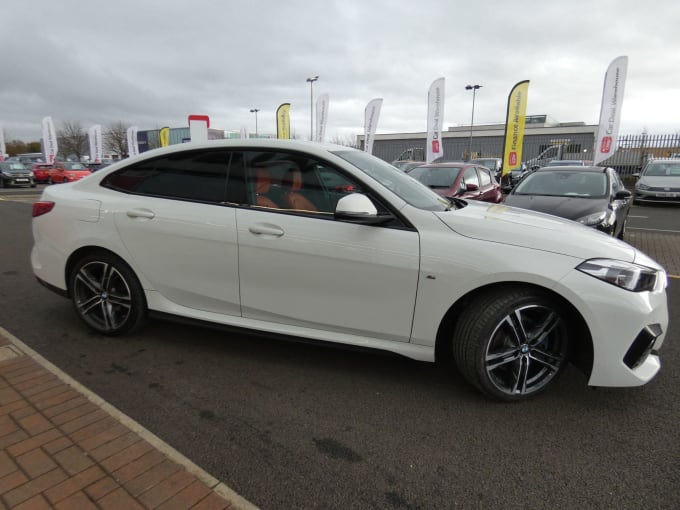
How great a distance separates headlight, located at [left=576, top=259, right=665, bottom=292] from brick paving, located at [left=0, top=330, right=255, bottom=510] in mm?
2164

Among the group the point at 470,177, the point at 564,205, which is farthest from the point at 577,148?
the point at 564,205

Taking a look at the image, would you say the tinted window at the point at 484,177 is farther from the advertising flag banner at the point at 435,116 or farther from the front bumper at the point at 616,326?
the advertising flag banner at the point at 435,116

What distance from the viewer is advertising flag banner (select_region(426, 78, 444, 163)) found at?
2545cm

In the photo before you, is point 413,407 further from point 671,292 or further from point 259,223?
point 671,292

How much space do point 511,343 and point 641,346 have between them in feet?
2.31

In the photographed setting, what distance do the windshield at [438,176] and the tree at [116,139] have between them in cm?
7814

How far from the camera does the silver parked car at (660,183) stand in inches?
577

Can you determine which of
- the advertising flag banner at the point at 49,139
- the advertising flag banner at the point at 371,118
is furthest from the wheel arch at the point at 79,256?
the advertising flag banner at the point at 49,139

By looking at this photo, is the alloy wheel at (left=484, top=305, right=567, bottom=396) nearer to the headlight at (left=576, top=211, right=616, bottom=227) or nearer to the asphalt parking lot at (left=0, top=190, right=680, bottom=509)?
the asphalt parking lot at (left=0, top=190, right=680, bottom=509)

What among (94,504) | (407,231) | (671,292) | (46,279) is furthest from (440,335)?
(671,292)

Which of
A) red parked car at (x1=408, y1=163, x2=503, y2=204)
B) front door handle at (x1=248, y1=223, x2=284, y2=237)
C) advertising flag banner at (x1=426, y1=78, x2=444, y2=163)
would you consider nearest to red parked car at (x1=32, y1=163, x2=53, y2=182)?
advertising flag banner at (x1=426, y1=78, x2=444, y2=163)

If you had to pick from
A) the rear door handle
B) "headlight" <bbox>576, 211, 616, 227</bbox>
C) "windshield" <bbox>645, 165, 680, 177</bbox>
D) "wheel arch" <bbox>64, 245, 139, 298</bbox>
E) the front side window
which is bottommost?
"wheel arch" <bbox>64, 245, 139, 298</bbox>

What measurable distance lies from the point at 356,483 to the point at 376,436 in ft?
1.23

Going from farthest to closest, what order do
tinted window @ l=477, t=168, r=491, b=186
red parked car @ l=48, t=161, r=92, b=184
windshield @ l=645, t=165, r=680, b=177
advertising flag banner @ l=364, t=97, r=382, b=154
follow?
advertising flag banner @ l=364, t=97, r=382, b=154
red parked car @ l=48, t=161, r=92, b=184
windshield @ l=645, t=165, r=680, b=177
tinted window @ l=477, t=168, r=491, b=186
